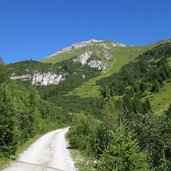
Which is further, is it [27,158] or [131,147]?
[27,158]

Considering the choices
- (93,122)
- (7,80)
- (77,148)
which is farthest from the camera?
(7,80)

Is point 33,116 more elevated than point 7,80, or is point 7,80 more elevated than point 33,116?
point 7,80

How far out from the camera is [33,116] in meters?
63.2

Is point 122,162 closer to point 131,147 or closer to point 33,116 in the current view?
point 131,147

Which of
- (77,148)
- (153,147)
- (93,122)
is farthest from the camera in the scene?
(93,122)

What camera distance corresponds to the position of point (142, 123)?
116 ft

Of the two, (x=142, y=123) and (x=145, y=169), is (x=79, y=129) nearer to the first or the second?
(x=142, y=123)

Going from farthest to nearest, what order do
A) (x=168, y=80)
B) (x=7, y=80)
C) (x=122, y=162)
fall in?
1. (x=168, y=80)
2. (x=7, y=80)
3. (x=122, y=162)

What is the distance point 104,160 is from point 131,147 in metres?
1.43

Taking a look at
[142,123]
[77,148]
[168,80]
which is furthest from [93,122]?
[168,80]

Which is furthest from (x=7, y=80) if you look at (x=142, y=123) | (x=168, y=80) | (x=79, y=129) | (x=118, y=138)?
(x=168, y=80)

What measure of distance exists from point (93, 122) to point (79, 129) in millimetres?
2507

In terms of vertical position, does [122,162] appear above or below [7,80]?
below

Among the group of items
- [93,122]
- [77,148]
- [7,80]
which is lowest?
[77,148]
